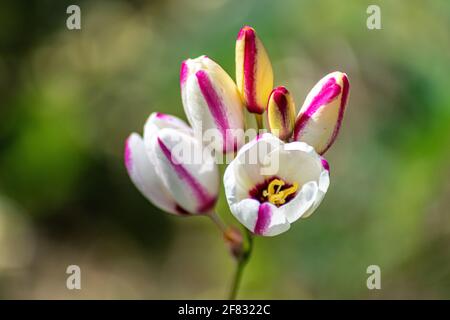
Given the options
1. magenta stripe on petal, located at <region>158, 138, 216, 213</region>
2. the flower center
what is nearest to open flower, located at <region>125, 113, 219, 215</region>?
magenta stripe on petal, located at <region>158, 138, 216, 213</region>

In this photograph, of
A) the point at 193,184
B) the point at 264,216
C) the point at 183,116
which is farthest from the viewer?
the point at 183,116

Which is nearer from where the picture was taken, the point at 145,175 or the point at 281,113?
the point at 281,113

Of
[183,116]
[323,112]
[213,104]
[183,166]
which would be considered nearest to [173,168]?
[183,166]

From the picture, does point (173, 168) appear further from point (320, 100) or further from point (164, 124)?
point (320, 100)

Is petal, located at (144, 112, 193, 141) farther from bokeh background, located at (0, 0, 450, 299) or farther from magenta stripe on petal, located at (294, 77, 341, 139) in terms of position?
bokeh background, located at (0, 0, 450, 299)

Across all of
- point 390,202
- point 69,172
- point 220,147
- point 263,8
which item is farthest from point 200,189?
point 69,172
